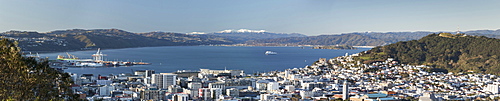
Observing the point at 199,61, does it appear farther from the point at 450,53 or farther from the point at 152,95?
the point at 152,95

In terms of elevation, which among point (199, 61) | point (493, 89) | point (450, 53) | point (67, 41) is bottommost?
point (199, 61)

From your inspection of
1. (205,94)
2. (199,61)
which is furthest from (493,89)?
(199,61)

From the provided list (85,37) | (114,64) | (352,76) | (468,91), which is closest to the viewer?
(468,91)

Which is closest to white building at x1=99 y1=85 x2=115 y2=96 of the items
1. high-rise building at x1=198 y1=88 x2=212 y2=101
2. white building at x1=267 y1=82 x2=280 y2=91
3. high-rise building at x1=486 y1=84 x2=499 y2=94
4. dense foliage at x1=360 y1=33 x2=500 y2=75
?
high-rise building at x1=198 y1=88 x2=212 y2=101

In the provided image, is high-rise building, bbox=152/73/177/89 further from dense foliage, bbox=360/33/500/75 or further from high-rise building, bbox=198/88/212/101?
dense foliage, bbox=360/33/500/75

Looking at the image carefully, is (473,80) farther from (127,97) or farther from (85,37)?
(85,37)

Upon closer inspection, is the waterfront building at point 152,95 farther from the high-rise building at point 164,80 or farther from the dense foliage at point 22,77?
the dense foliage at point 22,77

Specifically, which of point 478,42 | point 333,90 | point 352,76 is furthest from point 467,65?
point 333,90
